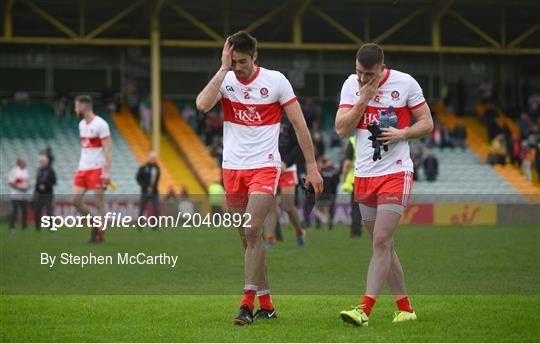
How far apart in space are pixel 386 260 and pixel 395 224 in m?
0.30

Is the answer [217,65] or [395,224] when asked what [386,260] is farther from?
[217,65]

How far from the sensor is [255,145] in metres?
9.03

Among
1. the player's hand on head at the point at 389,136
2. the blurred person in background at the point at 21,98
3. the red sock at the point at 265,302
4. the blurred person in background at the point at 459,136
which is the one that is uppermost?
the blurred person in background at the point at 21,98

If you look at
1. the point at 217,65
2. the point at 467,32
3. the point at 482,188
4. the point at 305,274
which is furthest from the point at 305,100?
the point at 305,274

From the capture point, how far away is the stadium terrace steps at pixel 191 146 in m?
35.9

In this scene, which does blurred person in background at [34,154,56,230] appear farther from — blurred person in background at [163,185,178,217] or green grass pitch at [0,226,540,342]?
green grass pitch at [0,226,540,342]

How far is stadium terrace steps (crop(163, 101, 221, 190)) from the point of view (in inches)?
1414

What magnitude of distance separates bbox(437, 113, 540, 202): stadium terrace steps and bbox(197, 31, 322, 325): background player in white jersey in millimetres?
22640

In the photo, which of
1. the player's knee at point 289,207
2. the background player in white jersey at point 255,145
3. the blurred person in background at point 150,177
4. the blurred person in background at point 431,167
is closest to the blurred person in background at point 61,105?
the blurred person in background at point 431,167

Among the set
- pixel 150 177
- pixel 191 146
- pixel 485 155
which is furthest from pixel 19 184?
pixel 485 155

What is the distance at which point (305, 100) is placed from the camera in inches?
1709

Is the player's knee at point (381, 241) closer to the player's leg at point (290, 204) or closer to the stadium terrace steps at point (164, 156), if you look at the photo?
the player's leg at point (290, 204)

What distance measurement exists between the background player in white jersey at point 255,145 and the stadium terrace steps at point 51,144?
24002 millimetres

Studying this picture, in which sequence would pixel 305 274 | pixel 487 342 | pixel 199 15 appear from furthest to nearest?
pixel 199 15 → pixel 305 274 → pixel 487 342
